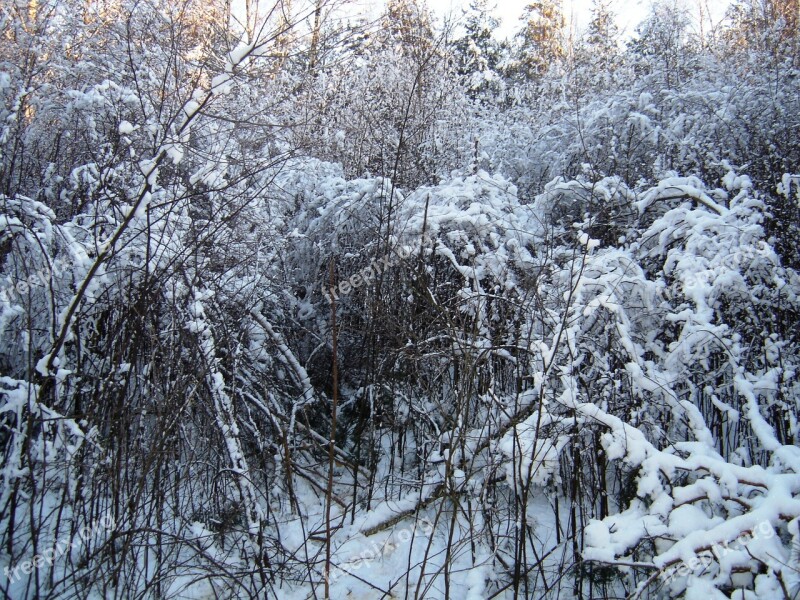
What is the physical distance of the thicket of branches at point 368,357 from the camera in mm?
2379

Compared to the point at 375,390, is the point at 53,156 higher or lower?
higher

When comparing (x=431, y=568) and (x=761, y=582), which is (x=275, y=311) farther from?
(x=761, y=582)

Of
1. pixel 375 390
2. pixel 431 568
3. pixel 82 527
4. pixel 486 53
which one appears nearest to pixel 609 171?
pixel 375 390

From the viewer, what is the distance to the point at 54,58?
17.4ft

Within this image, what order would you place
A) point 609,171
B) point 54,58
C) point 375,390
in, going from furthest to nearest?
point 609,171 → point 54,58 → point 375,390

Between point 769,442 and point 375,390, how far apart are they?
2.44 meters

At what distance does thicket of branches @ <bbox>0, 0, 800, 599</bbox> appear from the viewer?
7.80 ft

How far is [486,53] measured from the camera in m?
15.5

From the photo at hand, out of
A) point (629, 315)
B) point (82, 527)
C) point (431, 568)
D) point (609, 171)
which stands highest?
point (609, 171)

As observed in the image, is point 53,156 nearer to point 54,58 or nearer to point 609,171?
point 54,58

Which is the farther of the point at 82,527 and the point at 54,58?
the point at 54,58

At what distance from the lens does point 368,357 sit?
3.70 meters

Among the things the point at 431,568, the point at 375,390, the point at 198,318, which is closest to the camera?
the point at 431,568

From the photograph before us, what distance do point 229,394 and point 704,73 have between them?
740 centimetres
